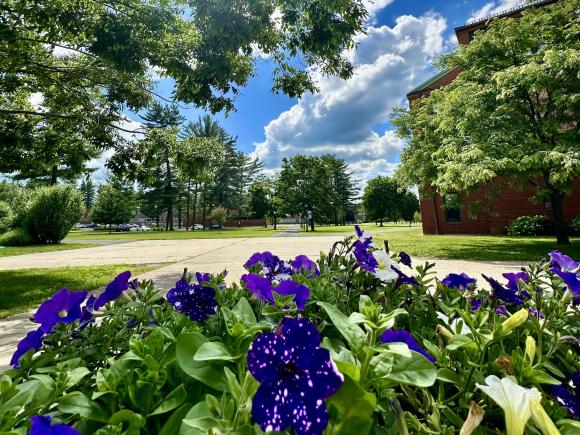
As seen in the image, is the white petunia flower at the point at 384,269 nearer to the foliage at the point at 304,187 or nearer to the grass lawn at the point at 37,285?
the grass lawn at the point at 37,285

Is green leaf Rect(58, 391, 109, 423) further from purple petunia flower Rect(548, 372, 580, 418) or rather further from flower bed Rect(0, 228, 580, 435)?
purple petunia flower Rect(548, 372, 580, 418)

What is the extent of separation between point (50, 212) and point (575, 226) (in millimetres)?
31035

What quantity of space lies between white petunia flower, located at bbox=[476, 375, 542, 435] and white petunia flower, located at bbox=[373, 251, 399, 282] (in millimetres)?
534

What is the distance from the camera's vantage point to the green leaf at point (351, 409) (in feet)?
1.56

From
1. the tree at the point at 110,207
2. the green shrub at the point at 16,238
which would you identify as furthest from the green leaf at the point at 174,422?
the tree at the point at 110,207

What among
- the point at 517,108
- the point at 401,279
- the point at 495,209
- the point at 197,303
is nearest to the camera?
the point at 197,303

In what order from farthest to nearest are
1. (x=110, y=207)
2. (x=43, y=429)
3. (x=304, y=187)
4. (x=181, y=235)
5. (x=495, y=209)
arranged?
1. (x=110, y=207)
2. (x=304, y=187)
3. (x=181, y=235)
4. (x=495, y=209)
5. (x=43, y=429)

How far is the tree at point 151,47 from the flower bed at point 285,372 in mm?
4351

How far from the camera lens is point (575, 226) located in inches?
607

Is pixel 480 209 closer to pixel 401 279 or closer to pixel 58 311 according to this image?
pixel 401 279

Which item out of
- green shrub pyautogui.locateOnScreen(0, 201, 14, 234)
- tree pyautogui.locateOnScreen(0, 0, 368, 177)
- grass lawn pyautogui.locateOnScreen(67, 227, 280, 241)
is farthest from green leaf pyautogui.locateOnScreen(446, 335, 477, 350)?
green shrub pyautogui.locateOnScreen(0, 201, 14, 234)

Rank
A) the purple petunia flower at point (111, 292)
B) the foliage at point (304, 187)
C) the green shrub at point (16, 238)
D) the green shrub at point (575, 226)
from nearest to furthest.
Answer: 1. the purple petunia flower at point (111, 292)
2. the green shrub at point (575, 226)
3. the green shrub at point (16, 238)
4. the foliage at point (304, 187)

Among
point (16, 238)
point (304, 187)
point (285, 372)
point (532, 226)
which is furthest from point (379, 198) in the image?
point (285, 372)

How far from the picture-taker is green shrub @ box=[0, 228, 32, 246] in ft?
65.8
